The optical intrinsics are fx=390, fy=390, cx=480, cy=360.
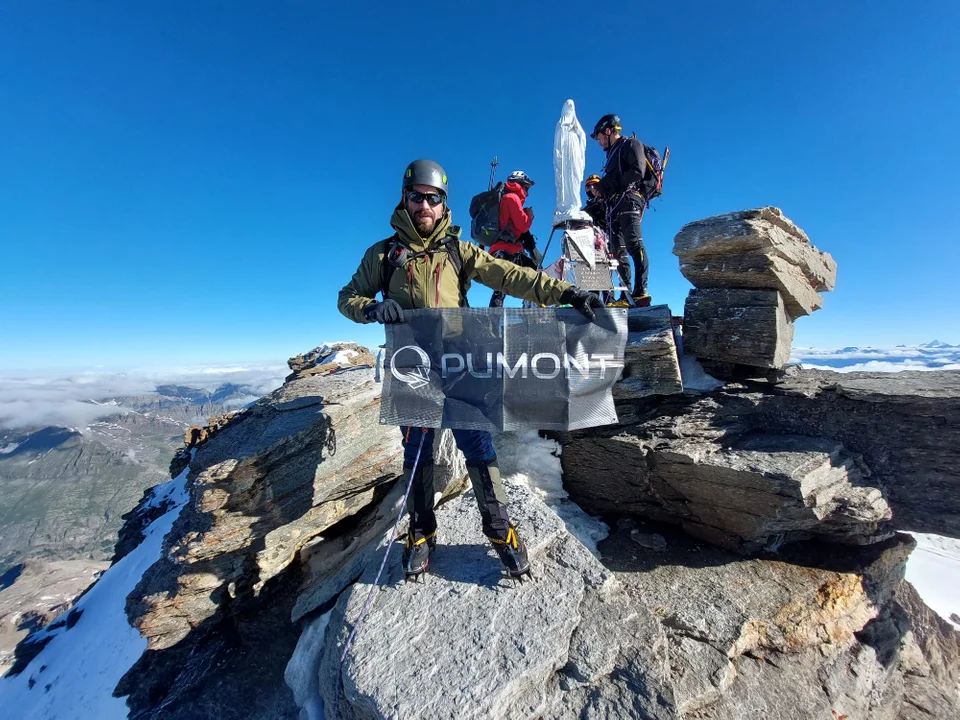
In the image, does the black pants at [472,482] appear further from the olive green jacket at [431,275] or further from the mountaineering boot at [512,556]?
the olive green jacket at [431,275]

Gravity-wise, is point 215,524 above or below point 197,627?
above

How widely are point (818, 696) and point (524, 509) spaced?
A: 4.26m

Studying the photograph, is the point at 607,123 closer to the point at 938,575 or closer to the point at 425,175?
the point at 425,175

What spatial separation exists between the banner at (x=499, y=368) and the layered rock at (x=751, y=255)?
3.95 m

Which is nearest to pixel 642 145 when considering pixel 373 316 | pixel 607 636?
pixel 373 316

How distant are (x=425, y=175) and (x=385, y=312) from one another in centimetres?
195

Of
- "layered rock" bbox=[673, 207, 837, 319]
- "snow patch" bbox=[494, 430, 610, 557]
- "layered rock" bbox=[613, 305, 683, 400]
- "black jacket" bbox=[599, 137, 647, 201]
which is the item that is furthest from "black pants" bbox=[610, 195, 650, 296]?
"snow patch" bbox=[494, 430, 610, 557]

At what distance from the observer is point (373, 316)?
4609mm

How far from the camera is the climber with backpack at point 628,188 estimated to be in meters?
9.22

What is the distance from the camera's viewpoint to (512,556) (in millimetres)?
5004

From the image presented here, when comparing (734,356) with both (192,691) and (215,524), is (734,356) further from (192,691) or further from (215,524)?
(192,691)

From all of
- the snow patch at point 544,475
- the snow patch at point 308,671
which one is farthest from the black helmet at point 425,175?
the snow patch at point 308,671

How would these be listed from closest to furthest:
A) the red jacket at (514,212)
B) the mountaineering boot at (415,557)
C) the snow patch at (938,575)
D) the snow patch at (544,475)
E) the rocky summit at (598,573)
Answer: the rocky summit at (598,573) → the mountaineering boot at (415,557) → the snow patch at (544,475) → the red jacket at (514,212) → the snow patch at (938,575)

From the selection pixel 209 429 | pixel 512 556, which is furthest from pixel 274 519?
pixel 209 429
